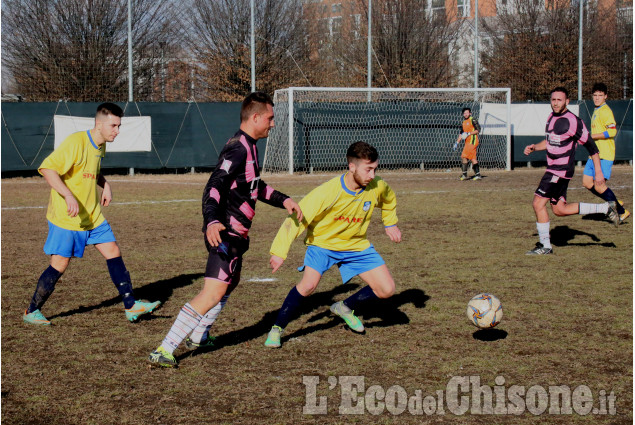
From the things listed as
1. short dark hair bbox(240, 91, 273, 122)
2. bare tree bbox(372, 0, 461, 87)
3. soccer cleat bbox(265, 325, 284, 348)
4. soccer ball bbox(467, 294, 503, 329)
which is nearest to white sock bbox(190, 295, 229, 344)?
soccer cleat bbox(265, 325, 284, 348)

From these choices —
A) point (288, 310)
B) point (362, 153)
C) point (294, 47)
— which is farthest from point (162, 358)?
point (294, 47)

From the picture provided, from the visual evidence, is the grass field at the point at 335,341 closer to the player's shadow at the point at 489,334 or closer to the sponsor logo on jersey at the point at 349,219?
the player's shadow at the point at 489,334

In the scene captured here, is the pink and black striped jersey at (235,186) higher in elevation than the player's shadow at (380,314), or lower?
higher

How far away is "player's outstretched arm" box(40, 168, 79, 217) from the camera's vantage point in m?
5.81

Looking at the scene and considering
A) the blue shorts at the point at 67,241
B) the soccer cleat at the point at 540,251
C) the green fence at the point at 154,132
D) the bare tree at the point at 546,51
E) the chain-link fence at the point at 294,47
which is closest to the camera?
the blue shorts at the point at 67,241

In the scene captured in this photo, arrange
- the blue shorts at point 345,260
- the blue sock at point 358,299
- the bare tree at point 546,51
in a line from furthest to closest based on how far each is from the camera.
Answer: the bare tree at point 546,51 < the blue sock at point 358,299 < the blue shorts at point 345,260

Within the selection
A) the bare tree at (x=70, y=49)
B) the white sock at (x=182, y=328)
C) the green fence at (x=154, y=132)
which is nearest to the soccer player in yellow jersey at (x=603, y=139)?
the white sock at (x=182, y=328)

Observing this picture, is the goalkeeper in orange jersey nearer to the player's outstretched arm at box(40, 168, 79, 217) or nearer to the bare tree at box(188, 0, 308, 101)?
the bare tree at box(188, 0, 308, 101)

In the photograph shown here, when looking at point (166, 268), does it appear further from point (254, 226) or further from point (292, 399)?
point (292, 399)

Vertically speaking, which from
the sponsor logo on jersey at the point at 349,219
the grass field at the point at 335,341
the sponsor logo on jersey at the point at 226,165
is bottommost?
the grass field at the point at 335,341

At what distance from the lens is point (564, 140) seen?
9625mm

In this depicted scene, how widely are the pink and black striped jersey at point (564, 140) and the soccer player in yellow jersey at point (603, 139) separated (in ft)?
4.60

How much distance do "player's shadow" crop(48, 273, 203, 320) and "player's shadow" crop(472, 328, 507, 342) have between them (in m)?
2.71

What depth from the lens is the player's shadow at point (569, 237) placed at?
1005 cm
